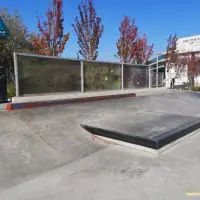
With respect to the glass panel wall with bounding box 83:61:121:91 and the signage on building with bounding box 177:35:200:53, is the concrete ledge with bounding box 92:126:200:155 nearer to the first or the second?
the glass panel wall with bounding box 83:61:121:91

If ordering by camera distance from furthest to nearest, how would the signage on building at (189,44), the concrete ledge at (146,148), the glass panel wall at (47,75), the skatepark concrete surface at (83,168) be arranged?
the signage on building at (189,44)
the glass panel wall at (47,75)
the concrete ledge at (146,148)
the skatepark concrete surface at (83,168)

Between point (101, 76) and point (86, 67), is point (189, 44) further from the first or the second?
point (86, 67)

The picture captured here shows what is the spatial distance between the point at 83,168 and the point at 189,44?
124 feet

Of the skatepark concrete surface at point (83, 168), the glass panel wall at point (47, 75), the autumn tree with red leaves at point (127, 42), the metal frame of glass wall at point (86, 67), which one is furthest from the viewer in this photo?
the autumn tree with red leaves at point (127, 42)

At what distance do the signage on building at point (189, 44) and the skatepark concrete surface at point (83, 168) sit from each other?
3365 centimetres

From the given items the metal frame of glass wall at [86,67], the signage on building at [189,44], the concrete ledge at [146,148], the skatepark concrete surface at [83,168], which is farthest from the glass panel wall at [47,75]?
the signage on building at [189,44]

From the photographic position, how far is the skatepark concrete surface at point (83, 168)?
7.48ft

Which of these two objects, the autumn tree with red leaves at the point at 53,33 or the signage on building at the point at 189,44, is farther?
the signage on building at the point at 189,44

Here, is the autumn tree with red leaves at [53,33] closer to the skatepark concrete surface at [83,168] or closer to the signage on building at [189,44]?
the skatepark concrete surface at [83,168]

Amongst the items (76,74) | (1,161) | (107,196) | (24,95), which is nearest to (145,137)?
(107,196)

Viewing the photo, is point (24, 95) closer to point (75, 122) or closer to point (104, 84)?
point (75, 122)

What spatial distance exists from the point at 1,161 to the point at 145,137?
8.42 ft

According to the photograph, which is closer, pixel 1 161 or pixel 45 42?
pixel 1 161

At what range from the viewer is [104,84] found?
10.9 meters
